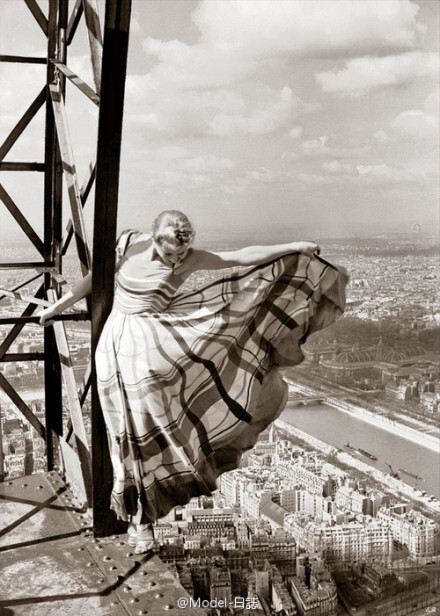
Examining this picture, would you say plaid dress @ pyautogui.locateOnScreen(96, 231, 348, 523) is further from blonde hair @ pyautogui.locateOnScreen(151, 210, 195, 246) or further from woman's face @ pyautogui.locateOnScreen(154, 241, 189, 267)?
blonde hair @ pyautogui.locateOnScreen(151, 210, 195, 246)

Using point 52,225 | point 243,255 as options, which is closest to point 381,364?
point 52,225

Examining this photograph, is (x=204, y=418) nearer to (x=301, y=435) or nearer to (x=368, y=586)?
(x=368, y=586)

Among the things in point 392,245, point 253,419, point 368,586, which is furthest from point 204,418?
point 368,586

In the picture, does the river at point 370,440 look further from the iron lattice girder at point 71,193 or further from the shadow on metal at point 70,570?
the shadow on metal at point 70,570

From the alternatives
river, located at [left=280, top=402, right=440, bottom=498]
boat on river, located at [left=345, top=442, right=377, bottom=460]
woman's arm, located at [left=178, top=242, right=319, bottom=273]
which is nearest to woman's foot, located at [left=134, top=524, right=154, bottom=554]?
woman's arm, located at [left=178, top=242, right=319, bottom=273]

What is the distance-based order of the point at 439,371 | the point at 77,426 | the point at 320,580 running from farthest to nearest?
the point at 439,371, the point at 320,580, the point at 77,426

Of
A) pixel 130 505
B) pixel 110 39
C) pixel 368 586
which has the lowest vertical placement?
pixel 368 586

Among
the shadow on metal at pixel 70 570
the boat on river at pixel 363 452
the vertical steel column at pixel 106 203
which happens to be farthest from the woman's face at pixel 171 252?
the boat on river at pixel 363 452

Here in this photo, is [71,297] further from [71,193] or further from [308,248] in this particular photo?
[308,248]
